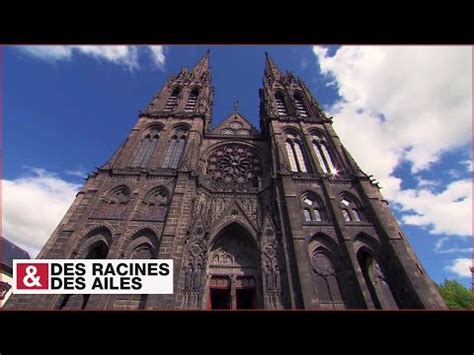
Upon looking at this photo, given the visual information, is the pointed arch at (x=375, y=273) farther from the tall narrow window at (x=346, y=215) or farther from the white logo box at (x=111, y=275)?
the white logo box at (x=111, y=275)

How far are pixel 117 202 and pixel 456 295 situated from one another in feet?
123

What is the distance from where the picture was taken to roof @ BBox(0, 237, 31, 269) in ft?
77.7

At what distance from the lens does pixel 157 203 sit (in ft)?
50.0

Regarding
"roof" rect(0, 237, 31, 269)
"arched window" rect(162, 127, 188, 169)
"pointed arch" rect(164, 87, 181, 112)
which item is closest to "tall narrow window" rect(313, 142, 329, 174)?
"arched window" rect(162, 127, 188, 169)

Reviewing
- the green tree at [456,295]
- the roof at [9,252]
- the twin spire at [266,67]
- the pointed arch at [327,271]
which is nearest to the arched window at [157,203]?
the pointed arch at [327,271]

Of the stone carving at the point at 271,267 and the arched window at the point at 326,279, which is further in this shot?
the arched window at the point at 326,279

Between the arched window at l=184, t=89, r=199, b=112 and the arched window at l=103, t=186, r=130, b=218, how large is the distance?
11.0 meters

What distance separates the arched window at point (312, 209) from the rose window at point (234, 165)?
4.25 m

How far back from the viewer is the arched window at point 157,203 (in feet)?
47.9

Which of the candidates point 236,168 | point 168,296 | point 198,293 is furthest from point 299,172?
point 168,296

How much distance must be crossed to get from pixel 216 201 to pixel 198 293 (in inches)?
246
